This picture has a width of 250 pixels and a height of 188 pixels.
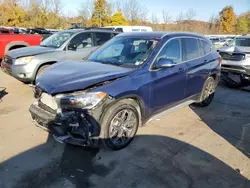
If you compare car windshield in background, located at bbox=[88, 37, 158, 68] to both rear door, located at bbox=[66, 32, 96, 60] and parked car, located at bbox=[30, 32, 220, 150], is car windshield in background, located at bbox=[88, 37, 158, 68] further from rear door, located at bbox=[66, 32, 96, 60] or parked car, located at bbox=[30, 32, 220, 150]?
rear door, located at bbox=[66, 32, 96, 60]

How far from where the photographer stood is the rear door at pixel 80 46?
7.20 meters

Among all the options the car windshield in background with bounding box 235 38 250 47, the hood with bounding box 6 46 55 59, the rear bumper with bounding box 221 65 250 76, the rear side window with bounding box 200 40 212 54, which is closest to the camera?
the rear side window with bounding box 200 40 212 54

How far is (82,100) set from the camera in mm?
3195

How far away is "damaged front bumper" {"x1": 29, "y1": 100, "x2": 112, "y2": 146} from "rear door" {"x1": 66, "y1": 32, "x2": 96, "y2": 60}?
13.2 feet

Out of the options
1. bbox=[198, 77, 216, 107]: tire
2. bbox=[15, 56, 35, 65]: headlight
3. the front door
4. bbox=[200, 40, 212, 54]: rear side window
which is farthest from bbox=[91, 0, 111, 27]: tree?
the front door

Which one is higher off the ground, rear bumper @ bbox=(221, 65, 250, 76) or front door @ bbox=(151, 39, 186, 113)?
front door @ bbox=(151, 39, 186, 113)

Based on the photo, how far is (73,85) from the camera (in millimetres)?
3307

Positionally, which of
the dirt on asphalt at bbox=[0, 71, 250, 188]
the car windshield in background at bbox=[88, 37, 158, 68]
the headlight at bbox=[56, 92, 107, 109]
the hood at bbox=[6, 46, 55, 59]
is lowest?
the dirt on asphalt at bbox=[0, 71, 250, 188]

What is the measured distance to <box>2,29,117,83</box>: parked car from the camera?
6.46m

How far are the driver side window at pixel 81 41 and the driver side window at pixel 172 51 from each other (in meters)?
3.77

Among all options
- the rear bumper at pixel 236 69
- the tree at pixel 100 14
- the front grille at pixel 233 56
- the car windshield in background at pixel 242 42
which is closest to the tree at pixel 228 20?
the tree at pixel 100 14

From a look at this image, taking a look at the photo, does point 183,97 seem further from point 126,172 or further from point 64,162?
point 64,162

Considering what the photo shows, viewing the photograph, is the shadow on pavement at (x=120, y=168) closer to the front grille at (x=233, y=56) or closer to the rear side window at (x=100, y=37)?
the rear side window at (x=100, y=37)

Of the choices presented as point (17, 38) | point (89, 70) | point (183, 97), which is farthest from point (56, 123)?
point (17, 38)
